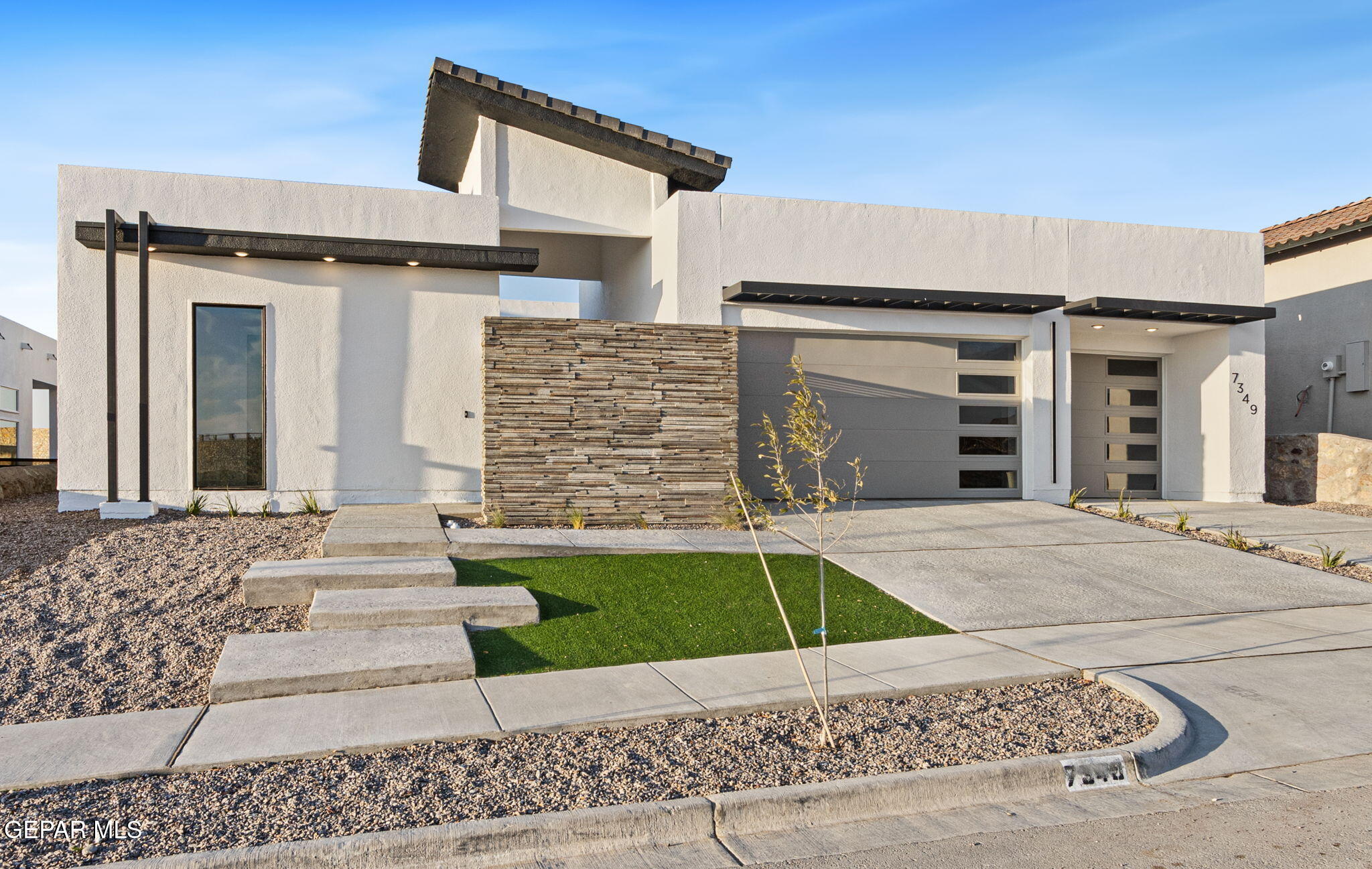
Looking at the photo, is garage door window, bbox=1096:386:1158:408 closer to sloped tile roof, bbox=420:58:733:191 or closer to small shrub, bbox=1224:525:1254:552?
small shrub, bbox=1224:525:1254:552

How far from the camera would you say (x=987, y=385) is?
1455cm

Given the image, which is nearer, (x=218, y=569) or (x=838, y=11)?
(x=218, y=569)

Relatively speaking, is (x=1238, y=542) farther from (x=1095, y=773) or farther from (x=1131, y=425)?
(x=1095, y=773)

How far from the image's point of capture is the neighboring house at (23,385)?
26875 mm

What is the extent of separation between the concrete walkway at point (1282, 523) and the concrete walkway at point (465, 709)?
6703 mm

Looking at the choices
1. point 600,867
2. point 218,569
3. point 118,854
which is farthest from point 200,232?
point 600,867

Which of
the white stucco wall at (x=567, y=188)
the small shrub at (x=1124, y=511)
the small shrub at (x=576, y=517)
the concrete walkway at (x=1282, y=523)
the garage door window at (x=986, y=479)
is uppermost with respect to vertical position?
the white stucco wall at (x=567, y=188)

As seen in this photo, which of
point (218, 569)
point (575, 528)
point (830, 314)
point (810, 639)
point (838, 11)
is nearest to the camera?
point (810, 639)

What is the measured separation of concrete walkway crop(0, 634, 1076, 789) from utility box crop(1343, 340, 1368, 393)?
13887 mm

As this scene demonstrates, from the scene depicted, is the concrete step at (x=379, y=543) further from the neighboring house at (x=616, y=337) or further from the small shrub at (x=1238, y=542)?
the small shrub at (x=1238, y=542)

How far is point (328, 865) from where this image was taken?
376 centimetres

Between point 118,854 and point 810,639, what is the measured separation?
16.0 feet

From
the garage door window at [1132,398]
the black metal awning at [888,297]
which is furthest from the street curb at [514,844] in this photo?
the garage door window at [1132,398]

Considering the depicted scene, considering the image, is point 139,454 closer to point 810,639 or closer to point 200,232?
point 200,232
